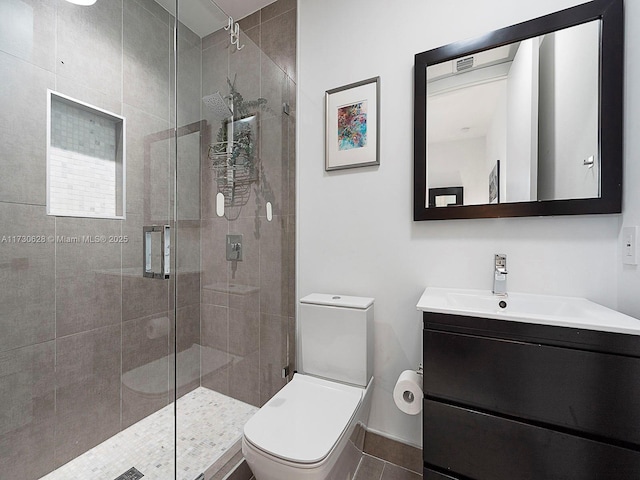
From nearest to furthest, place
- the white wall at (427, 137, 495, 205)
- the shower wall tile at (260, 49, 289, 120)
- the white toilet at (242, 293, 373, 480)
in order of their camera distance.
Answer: the white toilet at (242, 293, 373, 480) → the white wall at (427, 137, 495, 205) → the shower wall tile at (260, 49, 289, 120)

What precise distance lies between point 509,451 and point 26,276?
6.58 ft

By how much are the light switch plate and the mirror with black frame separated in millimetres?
95

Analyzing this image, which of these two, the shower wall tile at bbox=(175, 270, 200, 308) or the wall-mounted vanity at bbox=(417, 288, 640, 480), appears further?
the shower wall tile at bbox=(175, 270, 200, 308)

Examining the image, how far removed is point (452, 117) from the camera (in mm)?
1333

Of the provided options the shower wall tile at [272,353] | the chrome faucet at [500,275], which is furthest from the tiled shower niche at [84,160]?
the chrome faucet at [500,275]

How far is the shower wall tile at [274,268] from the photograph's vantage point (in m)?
1.62

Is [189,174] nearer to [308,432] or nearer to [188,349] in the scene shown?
[188,349]

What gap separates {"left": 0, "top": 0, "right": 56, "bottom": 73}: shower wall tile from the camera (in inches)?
43.5

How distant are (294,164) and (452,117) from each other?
3.04 feet

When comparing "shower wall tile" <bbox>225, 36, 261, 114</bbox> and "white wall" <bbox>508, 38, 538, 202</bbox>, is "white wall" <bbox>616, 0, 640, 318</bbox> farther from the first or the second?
"shower wall tile" <bbox>225, 36, 261, 114</bbox>

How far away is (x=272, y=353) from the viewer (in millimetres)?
1663

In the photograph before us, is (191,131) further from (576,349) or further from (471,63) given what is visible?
(576,349)

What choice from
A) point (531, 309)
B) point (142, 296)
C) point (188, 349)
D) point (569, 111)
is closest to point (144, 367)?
point (142, 296)

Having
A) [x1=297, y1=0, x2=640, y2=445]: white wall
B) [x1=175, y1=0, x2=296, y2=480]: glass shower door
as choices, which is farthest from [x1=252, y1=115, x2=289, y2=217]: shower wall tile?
[x1=297, y1=0, x2=640, y2=445]: white wall
